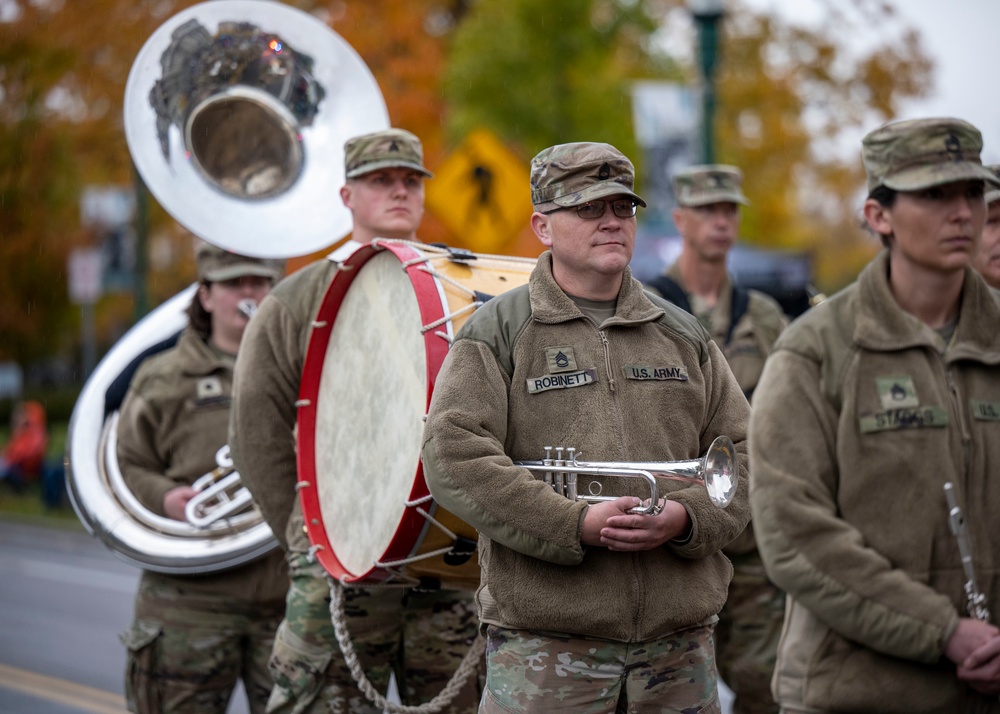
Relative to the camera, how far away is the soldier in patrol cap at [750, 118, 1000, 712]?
3328mm

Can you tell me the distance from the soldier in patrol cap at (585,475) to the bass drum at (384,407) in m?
0.61

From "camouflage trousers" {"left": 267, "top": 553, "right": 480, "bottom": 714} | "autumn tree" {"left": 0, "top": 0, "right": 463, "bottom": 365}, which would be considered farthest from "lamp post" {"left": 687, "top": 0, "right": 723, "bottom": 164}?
"camouflage trousers" {"left": 267, "top": 553, "right": 480, "bottom": 714}

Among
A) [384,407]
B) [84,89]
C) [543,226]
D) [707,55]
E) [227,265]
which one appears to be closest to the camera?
[543,226]

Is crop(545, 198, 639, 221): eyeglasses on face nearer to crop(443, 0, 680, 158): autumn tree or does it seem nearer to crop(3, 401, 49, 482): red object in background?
crop(443, 0, 680, 158): autumn tree

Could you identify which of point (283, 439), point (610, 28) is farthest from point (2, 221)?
point (283, 439)

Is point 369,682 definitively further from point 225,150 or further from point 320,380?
point 225,150

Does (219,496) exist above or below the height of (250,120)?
below

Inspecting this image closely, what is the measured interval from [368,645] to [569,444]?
1811 millimetres

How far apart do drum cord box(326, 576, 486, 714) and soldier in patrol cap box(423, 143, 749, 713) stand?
1090 mm

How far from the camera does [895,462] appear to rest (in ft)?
11.0

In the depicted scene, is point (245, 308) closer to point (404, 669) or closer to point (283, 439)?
point (283, 439)

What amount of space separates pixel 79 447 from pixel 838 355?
15.1 feet

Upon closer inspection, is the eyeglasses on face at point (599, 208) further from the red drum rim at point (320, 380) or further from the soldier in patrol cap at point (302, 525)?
the soldier in patrol cap at point (302, 525)

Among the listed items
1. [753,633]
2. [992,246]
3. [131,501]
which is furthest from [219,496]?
[992,246]
